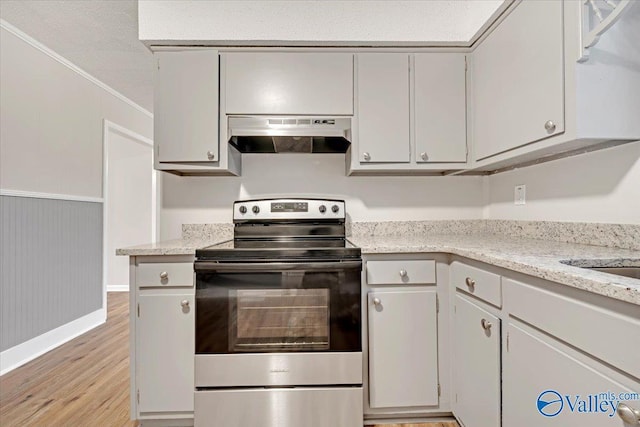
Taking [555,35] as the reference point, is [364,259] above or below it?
below

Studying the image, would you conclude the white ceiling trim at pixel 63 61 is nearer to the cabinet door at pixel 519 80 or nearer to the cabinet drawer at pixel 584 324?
the cabinet door at pixel 519 80

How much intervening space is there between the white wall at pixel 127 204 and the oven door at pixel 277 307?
3566mm

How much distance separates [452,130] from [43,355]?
11.1 feet

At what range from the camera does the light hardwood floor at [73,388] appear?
1.78 meters

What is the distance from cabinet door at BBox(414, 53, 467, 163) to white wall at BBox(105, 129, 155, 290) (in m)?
3.89

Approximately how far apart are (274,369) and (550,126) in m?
1.56

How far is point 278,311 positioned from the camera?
5.14 ft

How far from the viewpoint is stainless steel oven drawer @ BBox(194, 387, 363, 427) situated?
1.54 m

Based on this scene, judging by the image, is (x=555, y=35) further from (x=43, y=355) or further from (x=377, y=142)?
(x=43, y=355)

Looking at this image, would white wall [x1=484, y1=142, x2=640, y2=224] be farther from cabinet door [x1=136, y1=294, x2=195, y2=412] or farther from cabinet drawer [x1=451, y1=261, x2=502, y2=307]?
cabinet door [x1=136, y1=294, x2=195, y2=412]

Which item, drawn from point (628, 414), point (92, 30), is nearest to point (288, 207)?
point (628, 414)

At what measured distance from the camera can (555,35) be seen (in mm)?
1294

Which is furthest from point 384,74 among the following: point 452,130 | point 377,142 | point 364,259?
point 364,259

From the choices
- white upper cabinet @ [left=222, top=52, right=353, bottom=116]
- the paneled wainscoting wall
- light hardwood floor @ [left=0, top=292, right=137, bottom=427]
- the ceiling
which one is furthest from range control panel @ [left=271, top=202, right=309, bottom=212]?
the paneled wainscoting wall
